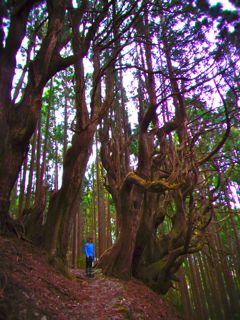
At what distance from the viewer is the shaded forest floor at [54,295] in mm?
3781

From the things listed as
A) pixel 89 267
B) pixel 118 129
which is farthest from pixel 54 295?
pixel 118 129

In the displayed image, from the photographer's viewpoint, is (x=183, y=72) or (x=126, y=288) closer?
(x=126, y=288)

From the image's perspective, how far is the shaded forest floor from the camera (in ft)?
12.4

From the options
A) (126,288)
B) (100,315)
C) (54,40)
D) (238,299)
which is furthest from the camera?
(238,299)

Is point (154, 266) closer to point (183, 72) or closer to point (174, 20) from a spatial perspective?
point (183, 72)

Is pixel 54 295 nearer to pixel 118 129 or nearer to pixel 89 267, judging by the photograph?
pixel 89 267

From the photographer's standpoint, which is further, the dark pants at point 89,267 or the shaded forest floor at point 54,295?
the dark pants at point 89,267

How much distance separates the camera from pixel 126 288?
263 inches

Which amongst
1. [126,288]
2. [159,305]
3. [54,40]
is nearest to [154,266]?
[159,305]

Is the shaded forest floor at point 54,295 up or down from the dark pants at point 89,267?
down

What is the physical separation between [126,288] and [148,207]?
2.97 meters

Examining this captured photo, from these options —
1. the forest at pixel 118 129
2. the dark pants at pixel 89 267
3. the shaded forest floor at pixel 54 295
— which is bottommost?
the shaded forest floor at pixel 54 295

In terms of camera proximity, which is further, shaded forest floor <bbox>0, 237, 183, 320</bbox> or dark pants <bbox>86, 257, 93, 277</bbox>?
dark pants <bbox>86, 257, 93, 277</bbox>

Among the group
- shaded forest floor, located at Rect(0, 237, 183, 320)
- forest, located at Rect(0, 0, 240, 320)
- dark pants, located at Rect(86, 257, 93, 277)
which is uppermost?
forest, located at Rect(0, 0, 240, 320)
